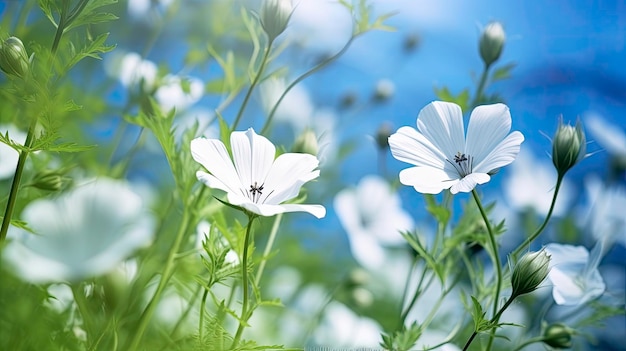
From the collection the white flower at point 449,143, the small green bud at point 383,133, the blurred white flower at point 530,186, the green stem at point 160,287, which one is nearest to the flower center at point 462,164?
the white flower at point 449,143

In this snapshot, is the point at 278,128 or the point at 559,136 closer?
the point at 559,136

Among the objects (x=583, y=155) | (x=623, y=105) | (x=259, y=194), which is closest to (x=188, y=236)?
(x=259, y=194)

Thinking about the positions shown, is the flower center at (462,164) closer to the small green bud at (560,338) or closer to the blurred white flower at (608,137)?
the small green bud at (560,338)

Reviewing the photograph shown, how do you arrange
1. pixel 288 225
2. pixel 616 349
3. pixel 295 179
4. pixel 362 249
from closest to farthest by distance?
pixel 295 179
pixel 362 249
pixel 288 225
pixel 616 349

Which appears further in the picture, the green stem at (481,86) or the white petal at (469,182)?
the green stem at (481,86)

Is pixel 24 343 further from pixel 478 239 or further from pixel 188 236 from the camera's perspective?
pixel 478 239

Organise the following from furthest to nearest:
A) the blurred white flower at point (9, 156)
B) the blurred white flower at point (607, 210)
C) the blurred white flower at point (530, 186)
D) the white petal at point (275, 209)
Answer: the blurred white flower at point (530, 186) → the blurred white flower at point (607, 210) → the blurred white flower at point (9, 156) → the white petal at point (275, 209)

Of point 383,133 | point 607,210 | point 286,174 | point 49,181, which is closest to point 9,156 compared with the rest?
point 49,181
